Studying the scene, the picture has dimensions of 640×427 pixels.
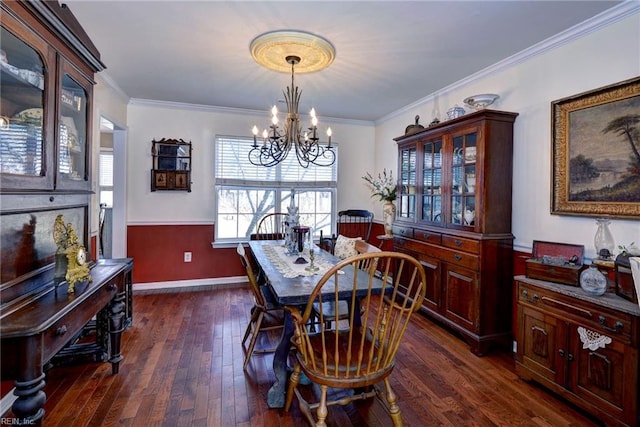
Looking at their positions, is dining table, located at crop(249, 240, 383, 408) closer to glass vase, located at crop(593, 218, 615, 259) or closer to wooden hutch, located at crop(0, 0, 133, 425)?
wooden hutch, located at crop(0, 0, 133, 425)

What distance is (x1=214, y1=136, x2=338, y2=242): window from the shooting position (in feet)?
14.5

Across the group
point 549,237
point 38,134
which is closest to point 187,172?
point 38,134

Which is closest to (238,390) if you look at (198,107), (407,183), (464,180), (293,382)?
(293,382)

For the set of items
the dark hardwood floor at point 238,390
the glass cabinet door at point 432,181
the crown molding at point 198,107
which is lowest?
the dark hardwood floor at point 238,390

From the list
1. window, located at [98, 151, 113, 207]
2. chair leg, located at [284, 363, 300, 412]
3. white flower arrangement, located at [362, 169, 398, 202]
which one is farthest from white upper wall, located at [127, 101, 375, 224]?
chair leg, located at [284, 363, 300, 412]

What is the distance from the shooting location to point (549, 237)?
247 centimetres

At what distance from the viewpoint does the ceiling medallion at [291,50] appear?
233 cm

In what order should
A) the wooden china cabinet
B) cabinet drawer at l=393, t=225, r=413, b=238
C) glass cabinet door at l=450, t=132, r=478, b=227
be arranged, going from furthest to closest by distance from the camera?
1. cabinet drawer at l=393, t=225, r=413, b=238
2. glass cabinet door at l=450, t=132, r=478, b=227
3. the wooden china cabinet

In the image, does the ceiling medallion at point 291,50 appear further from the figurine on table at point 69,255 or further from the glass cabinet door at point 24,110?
the figurine on table at point 69,255

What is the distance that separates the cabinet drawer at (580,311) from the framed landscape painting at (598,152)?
657 mm

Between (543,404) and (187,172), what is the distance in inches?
167

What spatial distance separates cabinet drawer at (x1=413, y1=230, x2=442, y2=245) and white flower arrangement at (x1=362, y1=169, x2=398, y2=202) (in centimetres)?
70

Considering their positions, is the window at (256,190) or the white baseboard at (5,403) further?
the window at (256,190)

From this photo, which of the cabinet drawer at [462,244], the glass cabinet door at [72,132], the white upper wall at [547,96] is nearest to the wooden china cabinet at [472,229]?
the cabinet drawer at [462,244]
